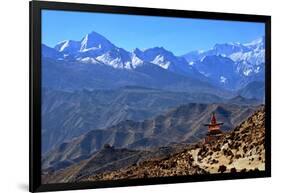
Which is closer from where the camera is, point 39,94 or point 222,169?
point 39,94

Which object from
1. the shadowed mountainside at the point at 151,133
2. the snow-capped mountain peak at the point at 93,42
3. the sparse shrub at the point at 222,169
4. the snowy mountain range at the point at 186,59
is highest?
the snow-capped mountain peak at the point at 93,42

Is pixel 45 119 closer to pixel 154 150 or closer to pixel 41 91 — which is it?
pixel 41 91

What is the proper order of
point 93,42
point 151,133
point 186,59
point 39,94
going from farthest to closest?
point 186,59
point 151,133
point 93,42
point 39,94

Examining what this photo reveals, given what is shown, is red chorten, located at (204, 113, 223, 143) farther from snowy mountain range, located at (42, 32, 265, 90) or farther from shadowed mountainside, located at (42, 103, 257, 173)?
snowy mountain range, located at (42, 32, 265, 90)

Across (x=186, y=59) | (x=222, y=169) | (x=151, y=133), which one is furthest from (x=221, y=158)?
(x=186, y=59)

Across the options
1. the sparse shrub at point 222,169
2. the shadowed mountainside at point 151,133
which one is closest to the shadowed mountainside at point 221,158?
the sparse shrub at point 222,169

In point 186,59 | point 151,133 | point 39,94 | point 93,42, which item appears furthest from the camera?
point 186,59

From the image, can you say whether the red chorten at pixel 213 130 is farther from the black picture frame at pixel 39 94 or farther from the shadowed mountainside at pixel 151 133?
the black picture frame at pixel 39 94

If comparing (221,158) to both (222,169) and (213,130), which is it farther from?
(213,130)

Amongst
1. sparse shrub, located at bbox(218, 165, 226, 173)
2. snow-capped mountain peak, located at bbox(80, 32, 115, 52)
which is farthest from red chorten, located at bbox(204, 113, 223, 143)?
snow-capped mountain peak, located at bbox(80, 32, 115, 52)
